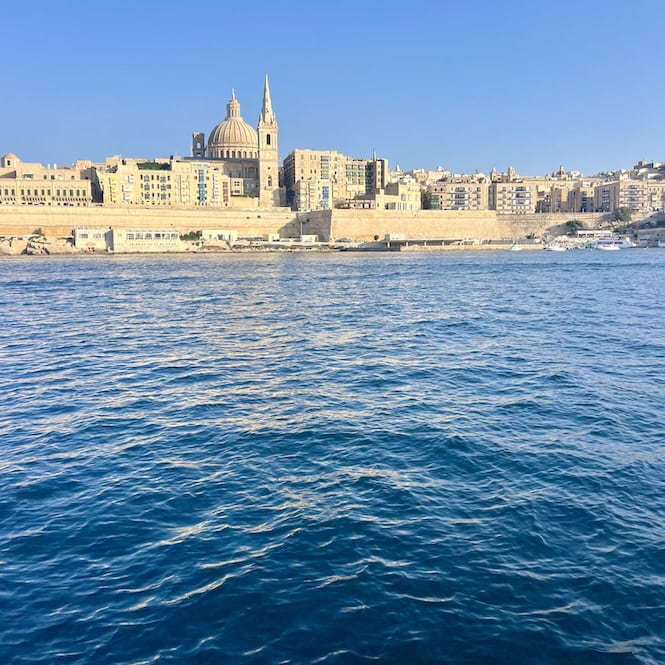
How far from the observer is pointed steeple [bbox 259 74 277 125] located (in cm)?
9922

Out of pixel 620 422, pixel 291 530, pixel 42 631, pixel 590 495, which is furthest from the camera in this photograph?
pixel 620 422

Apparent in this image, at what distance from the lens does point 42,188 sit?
7956 cm

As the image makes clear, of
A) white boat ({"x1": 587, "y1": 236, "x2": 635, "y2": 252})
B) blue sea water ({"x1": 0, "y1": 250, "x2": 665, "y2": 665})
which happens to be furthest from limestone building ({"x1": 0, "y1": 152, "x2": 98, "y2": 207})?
blue sea water ({"x1": 0, "y1": 250, "x2": 665, "y2": 665})

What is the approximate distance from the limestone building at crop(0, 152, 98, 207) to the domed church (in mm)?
20098

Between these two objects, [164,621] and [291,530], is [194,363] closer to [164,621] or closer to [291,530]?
[291,530]

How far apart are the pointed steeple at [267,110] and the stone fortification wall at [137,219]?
866 inches

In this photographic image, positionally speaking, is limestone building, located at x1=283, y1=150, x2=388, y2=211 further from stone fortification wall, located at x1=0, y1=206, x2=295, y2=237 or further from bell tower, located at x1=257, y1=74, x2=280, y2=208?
stone fortification wall, located at x1=0, y1=206, x2=295, y2=237

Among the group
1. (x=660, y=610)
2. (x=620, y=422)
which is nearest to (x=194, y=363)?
(x=620, y=422)

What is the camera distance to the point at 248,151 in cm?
10000

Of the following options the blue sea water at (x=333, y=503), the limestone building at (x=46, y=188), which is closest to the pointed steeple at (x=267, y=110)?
the limestone building at (x=46, y=188)

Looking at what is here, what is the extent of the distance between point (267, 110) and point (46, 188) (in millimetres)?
Answer: 36173

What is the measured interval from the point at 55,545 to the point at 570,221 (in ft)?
336

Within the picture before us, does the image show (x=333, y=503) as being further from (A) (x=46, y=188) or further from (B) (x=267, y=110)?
(B) (x=267, y=110)

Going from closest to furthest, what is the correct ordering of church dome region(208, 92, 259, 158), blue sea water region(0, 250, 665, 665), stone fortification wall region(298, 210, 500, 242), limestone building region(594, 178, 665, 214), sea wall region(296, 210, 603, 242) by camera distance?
blue sea water region(0, 250, 665, 665) < stone fortification wall region(298, 210, 500, 242) < sea wall region(296, 210, 603, 242) < church dome region(208, 92, 259, 158) < limestone building region(594, 178, 665, 214)
